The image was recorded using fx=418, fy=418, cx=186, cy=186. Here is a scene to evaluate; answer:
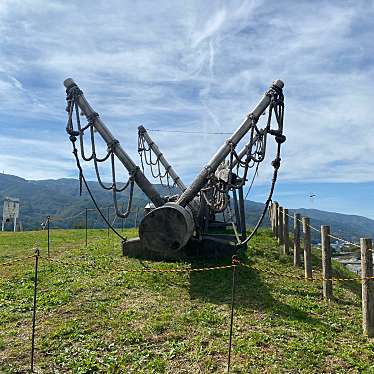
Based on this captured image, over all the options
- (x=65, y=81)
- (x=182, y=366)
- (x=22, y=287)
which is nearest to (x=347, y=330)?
(x=182, y=366)

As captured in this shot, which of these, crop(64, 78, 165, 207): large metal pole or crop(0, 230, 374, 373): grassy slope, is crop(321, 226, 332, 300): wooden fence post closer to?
crop(0, 230, 374, 373): grassy slope

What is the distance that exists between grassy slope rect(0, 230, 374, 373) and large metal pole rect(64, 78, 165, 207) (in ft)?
7.63

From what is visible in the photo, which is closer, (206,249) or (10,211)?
(206,249)

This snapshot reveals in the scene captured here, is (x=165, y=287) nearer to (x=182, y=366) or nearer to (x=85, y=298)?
(x=85, y=298)

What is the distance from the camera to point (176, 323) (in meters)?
7.33

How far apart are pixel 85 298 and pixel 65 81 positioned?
6294mm

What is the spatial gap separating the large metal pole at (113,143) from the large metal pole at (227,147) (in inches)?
47.3

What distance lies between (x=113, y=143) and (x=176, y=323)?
5.83 metres

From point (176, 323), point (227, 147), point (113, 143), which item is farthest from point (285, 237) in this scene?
point (176, 323)

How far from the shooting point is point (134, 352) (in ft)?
20.4

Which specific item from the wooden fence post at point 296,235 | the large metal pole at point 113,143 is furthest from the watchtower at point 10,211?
the wooden fence post at point 296,235

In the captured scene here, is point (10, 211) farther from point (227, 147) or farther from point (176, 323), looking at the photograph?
point (176, 323)

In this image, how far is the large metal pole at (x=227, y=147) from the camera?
10.8 m

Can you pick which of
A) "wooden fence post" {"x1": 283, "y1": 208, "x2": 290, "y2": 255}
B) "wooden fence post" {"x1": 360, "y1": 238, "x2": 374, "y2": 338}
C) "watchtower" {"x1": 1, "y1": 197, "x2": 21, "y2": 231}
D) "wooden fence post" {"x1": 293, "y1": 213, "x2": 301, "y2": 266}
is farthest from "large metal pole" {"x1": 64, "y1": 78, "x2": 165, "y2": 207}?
"watchtower" {"x1": 1, "y1": 197, "x2": 21, "y2": 231}
